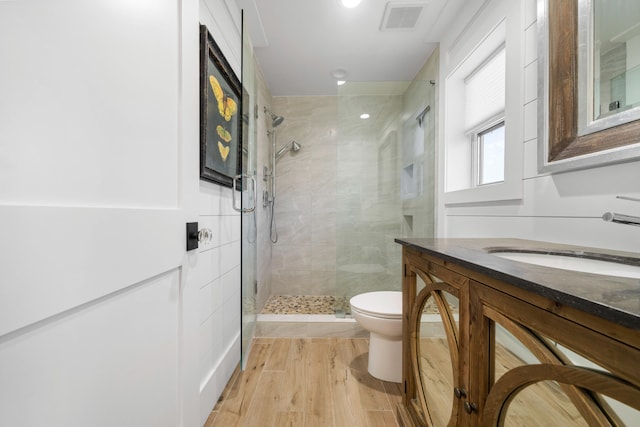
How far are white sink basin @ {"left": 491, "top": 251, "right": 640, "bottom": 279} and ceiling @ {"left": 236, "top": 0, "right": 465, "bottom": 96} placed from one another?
1701 mm

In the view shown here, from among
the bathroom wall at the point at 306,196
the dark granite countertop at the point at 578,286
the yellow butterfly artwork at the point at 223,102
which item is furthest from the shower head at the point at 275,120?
the dark granite countertop at the point at 578,286

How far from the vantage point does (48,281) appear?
0.44 metres

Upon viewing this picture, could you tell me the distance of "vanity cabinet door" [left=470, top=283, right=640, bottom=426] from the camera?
15.1 inches

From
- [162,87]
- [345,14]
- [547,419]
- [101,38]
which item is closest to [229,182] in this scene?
[162,87]

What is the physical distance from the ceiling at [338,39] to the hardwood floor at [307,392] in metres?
2.41

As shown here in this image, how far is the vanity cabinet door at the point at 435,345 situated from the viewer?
759mm

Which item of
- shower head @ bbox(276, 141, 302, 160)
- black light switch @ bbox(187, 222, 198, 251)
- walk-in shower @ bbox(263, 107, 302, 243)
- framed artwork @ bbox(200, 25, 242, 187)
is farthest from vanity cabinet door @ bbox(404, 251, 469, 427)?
A: shower head @ bbox(276, 141, 302, 160)

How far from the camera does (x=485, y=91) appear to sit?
1.79m

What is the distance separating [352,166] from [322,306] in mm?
1473

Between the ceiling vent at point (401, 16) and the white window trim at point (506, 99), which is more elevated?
the ceiling vent at point (401, 16)

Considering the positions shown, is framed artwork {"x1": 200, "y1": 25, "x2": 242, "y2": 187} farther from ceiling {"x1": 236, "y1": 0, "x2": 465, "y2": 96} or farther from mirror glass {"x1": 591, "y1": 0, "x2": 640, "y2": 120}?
mirror glass {"x1": 591, "y1": 0, "x2": 640, "y2": 120}

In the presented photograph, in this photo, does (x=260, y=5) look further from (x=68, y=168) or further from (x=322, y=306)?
(x=322, y=306)

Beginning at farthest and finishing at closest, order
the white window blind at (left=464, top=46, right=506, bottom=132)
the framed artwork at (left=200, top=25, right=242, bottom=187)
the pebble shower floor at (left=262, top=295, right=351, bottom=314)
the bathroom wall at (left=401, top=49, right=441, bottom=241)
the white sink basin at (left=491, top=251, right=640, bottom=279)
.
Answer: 1. the pebble shower floor at (left=262, top=295, right=351, bottom=314)
2. the bathroom wall at (left=401, top=49, right=441, bottom=241)
3. the white window blind at (left=464, top=46, right=506, bottom=132)
4. the framed artwork at (left=200, top=25, right=242, bottom=187)
5. the white sink basin at (left=491, top=251, right=640, bottom=279)

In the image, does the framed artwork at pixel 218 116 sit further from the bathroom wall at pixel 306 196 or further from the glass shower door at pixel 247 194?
the bathroom wall at pixel 306 196
